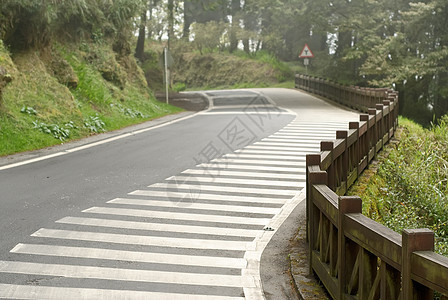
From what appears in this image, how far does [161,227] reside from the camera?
28.0 feet

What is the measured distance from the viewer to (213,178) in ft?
39.5

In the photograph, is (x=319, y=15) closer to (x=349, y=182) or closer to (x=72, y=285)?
(x=349, y=182)

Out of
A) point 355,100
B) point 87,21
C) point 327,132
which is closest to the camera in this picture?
point 327,132

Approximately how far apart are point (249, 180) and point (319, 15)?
26.8m

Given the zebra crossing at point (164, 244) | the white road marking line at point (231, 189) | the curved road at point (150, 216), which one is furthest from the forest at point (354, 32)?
the zebra crossing at point (164, 244)

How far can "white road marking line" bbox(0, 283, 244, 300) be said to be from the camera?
6.07 m

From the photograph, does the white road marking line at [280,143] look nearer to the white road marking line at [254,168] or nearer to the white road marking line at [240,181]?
the white road marking line at [254,168]

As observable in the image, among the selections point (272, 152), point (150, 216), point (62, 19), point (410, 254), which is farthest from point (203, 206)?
point (62, 19)

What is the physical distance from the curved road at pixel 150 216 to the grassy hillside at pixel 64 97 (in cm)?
119

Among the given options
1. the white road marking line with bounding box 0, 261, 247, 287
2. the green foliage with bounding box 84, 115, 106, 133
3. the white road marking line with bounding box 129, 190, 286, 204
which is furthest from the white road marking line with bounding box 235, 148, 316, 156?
the white road marking line with bounding box 0, 261, 247, 287

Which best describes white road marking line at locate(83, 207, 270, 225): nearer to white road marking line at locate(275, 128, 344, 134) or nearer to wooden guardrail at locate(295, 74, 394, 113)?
white road marking line at locate(275, 128, 344, 134)

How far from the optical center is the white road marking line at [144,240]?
7.75 metres

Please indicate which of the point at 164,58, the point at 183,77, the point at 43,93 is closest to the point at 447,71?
the point at 164,58

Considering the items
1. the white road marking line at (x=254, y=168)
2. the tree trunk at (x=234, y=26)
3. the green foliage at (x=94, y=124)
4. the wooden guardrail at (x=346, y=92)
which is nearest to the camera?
the white road marking line at (x=254, y=168)
